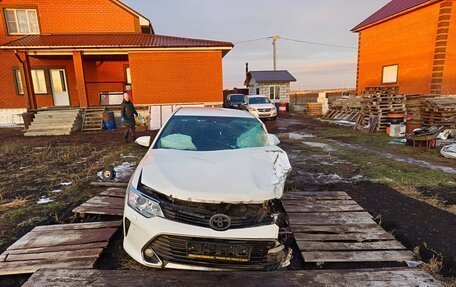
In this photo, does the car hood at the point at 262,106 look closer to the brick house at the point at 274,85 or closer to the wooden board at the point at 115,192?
the brick house at the point at 274,85

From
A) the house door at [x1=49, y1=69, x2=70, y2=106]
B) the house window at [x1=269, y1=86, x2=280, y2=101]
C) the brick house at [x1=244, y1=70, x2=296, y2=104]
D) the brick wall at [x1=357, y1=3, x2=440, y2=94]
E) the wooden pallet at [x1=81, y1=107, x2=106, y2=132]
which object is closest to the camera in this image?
the brick wall at [x1=357, y1=3, x2=440, y2=94]

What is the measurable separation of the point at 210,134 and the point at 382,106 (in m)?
12.3

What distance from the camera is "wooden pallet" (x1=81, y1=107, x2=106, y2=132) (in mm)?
13773

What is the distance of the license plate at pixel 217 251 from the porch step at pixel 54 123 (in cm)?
1302

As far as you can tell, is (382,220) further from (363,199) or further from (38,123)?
(38,123)

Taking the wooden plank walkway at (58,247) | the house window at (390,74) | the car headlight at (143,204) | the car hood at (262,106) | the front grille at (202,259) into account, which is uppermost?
the house window at (390,74)

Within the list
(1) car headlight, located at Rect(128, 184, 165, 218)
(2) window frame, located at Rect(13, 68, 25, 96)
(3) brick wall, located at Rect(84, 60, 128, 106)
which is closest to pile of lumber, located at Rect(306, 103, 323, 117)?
(3) brick wall, located at Rect(84, 60, 128, 106)

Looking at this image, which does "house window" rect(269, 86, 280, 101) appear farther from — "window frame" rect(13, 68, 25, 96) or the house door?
"window frame" rect(13, 68, 25, 96)

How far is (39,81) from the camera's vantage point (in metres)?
17.0

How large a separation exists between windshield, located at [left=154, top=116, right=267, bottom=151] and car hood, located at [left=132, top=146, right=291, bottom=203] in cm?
27

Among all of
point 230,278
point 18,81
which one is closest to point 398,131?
point 230,278

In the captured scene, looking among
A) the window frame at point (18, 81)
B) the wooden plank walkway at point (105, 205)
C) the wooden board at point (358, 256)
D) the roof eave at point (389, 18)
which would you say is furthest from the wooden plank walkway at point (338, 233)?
the window frame at point (18, 81)

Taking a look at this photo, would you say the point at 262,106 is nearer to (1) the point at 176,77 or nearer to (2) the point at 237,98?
(2) the point at 237,98

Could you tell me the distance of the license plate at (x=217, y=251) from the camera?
89.6 inches
